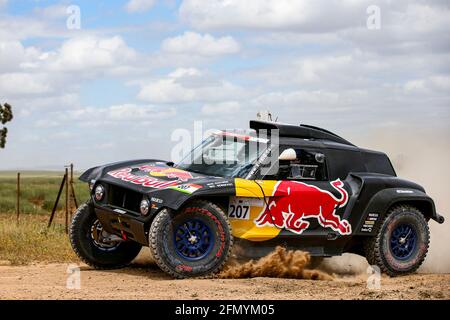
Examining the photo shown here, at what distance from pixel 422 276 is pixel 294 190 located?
2541mm

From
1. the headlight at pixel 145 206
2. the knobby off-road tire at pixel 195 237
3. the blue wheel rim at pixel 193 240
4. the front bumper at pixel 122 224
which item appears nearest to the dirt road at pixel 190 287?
the knobby off-road tire at pixel 195 237

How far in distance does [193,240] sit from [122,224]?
1003 millimetres

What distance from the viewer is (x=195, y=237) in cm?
1078

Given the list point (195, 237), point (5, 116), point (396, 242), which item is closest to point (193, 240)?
point (195, 237)

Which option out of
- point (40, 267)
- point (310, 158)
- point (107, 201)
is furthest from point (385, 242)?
point (40, 267)

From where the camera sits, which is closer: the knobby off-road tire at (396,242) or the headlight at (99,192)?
the headlight at (99,192)

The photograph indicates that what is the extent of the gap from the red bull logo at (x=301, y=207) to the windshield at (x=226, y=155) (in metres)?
0.56

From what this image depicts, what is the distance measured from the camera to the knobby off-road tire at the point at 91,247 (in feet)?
39.7

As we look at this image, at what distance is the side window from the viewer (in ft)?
38.1

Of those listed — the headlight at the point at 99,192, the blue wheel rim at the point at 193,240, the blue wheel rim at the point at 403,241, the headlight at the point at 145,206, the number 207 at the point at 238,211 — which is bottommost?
the blue wheel rim at the point at 403,241

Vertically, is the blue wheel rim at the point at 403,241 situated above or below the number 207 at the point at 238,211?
below

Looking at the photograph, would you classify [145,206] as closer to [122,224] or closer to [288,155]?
[122,224]

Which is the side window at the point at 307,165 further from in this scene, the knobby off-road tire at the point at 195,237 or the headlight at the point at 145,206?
the headlight at the point at 145,206
